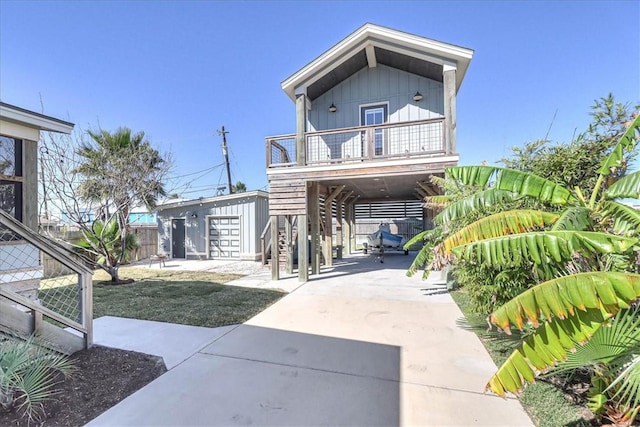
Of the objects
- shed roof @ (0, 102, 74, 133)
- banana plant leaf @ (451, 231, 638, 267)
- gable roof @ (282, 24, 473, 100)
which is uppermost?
gable roof @ (282, 24, 473, 100)

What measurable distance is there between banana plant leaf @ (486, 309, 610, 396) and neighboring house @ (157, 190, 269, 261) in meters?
13.0

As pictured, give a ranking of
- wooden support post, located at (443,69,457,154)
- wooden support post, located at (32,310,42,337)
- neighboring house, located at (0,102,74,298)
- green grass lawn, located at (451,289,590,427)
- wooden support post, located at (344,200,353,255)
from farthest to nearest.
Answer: wooden support post, located at (344,200,353,255) < wooden support post, located at (443,69,457,154) < neighboring house, located at (0,102,74,298) < wooden support post, located at (32,310,42,337) < green grass lawn, located at (451,289,590,427)

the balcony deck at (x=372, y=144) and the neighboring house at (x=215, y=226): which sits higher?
the balcony deck at (x=372, y=144)

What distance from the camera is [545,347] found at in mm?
1746

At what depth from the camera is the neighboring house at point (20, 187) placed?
4.70 meters

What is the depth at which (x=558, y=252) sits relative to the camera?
79.8 inches

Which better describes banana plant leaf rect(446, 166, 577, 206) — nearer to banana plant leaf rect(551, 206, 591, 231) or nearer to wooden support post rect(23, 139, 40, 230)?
banana plant leaf rect(551, 206, 591, 231)

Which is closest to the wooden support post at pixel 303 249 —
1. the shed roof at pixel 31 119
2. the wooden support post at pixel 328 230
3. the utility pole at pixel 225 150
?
the wooden support post at pixel 328 230

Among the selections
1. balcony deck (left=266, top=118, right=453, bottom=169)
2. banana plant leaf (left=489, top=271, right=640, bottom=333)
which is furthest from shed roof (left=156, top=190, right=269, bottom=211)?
banana plant leaf (left=489, top=271, right=640, bottom=333)

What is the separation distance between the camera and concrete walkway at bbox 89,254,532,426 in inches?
96.7

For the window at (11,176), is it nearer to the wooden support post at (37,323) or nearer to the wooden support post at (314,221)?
the wooden support post at (37,323)

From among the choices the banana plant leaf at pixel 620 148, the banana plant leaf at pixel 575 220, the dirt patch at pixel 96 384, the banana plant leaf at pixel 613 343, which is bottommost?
the dirt patch at pixel 96 384

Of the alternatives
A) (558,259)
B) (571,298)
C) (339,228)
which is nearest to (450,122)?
(558,259)

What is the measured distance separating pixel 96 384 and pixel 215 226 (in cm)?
1228
